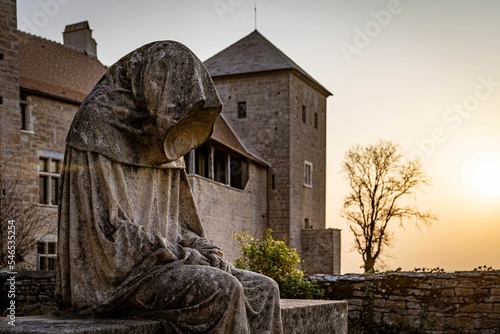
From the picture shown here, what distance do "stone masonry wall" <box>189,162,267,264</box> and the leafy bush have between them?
1332 cm

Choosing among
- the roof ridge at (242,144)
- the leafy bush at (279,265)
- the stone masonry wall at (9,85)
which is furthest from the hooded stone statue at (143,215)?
the roof ridge at (242,144)

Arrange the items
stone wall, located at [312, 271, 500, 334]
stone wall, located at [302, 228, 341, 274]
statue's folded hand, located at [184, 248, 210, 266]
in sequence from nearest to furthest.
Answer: statue's folded hand, located at [184, 248, 210, 266] → stone wall, located at [312, 271, 500, 334] → stone wall, located at [302, 228, 341, 274]

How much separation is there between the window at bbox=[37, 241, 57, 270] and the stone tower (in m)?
16.2

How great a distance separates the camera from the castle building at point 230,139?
2300cm

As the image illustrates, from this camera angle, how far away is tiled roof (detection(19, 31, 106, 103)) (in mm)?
24453

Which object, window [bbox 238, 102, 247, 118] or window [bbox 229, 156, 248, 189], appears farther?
window [bbox 238, 102, 247, 118]

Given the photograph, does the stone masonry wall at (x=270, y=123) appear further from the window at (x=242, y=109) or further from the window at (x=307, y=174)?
the window at (x=307, y=174)

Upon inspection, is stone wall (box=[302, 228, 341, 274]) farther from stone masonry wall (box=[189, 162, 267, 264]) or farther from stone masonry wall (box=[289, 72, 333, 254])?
stone masonry wall (box=[189, 162, 267, 264])

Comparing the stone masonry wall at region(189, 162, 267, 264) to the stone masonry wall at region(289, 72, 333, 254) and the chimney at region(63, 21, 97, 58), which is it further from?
the chimney at region(63, 21, 97, 58)

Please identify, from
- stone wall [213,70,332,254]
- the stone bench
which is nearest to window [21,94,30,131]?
stone wall [213,70,332,254]

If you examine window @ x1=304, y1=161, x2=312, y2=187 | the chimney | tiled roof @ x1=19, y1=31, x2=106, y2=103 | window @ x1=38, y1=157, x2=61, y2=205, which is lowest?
window @ x1=38, y1=157, x2=61, y2=205

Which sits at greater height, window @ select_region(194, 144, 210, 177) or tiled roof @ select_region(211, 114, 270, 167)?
tiled roof @ select_region(211, 114, 270, 167)

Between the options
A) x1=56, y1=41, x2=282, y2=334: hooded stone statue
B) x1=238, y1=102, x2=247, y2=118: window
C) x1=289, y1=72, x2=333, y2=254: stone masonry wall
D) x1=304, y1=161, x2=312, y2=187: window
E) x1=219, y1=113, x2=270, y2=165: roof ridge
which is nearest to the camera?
x1=56, y1=41, x2=282, y2=334: hooded stone statue

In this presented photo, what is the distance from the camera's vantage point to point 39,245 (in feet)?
76.6
